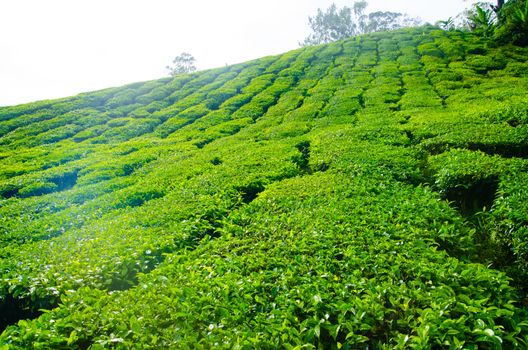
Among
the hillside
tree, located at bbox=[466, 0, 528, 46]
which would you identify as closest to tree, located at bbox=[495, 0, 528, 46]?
tree, located at bbox=[466, 0, 528, 46]

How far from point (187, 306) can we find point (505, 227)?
719 centimetres

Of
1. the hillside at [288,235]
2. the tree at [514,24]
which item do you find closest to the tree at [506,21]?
the tree at [514,24]

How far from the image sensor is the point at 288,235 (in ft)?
26.8

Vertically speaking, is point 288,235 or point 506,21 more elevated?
point 506,21

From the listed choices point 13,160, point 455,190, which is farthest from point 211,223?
point 13,160

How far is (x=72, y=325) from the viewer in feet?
18.0

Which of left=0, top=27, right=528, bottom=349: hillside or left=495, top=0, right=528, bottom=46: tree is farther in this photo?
left=495, top=0, right=528, bottom=46: tree

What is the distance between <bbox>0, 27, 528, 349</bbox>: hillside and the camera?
5242mm

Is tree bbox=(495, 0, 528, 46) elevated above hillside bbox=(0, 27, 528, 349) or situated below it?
above

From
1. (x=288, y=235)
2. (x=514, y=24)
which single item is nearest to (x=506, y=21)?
(x=514, y=24)

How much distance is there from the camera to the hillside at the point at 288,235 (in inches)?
206

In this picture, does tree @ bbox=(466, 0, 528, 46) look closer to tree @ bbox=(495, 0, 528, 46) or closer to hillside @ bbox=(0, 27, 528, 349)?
tree @ bbox=(495, 0, 528, 46)

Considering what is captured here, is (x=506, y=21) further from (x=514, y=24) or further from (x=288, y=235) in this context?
(x=288, y=235)

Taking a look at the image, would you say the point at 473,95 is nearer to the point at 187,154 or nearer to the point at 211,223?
the point at 187,154
